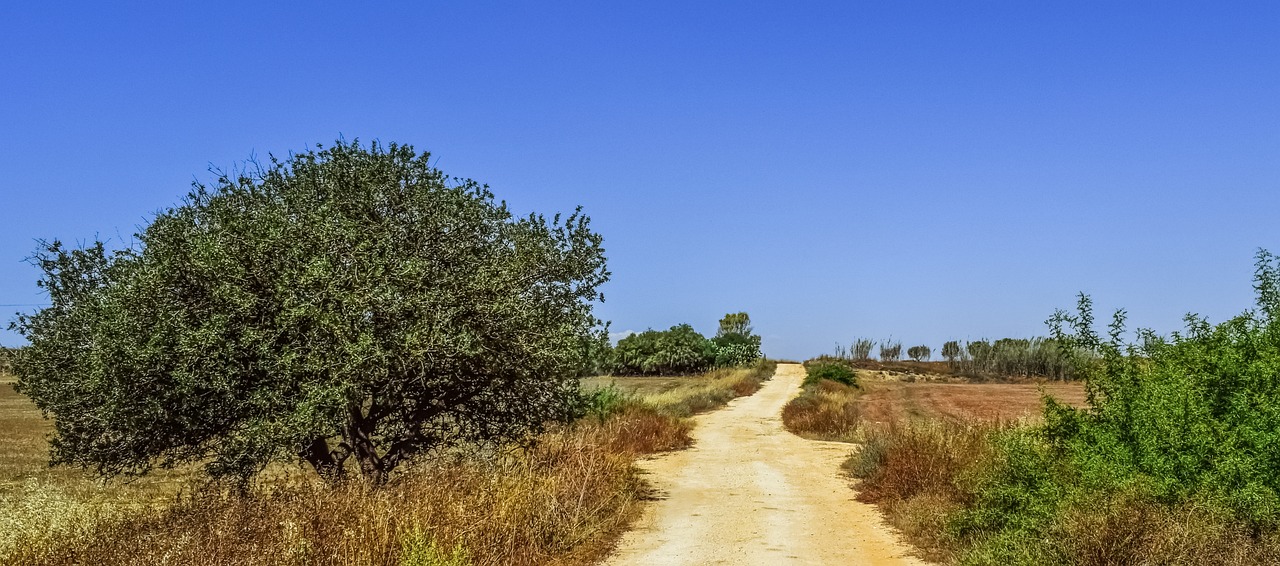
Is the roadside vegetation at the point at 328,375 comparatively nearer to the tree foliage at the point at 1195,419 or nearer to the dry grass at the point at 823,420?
the tree foliage at the point at 1195,419

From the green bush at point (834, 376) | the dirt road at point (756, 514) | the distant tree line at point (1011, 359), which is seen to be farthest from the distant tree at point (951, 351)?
the dirt road at point (756, 514)

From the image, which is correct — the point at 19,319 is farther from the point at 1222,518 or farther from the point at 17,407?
the point at 17,407

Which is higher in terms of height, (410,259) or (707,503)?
(410,259)

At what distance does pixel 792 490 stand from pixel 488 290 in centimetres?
803

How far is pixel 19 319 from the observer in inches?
492

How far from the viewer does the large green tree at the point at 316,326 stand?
1055 cm

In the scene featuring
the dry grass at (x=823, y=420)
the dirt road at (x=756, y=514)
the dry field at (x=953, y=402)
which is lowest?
the dirt road at (x=756, y=514)

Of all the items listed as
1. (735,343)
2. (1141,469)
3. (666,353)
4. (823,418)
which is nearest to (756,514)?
(1141,469)

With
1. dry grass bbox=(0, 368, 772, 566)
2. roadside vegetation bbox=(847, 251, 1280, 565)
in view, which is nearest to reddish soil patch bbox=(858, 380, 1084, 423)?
roadside vegetation bbox=(847, 251, 1280, 565)

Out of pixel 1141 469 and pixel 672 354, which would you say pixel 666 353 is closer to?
pixel 672 354

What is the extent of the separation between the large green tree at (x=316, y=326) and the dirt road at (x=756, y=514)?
2.75m

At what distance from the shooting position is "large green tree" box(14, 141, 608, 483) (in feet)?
34.6

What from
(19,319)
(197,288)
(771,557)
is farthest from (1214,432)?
(19,319)

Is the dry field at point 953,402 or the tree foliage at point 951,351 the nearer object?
the dry field at point 953,402
